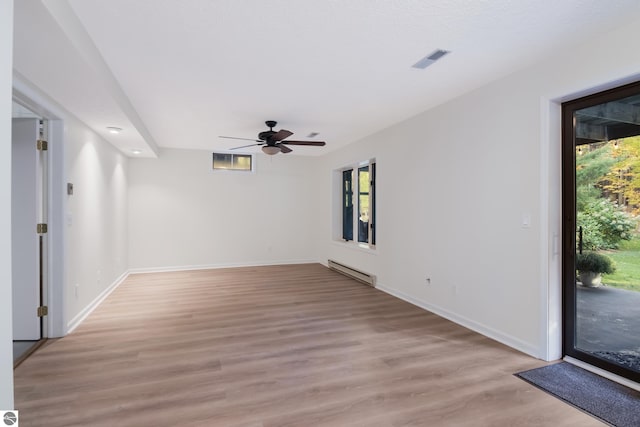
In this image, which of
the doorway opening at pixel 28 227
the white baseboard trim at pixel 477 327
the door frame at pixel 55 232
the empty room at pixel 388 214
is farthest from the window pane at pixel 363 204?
the doorway opening at pixel 28 227

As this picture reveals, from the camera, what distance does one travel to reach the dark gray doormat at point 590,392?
200 centimetres

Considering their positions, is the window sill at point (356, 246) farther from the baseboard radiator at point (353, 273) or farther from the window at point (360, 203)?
the baseboard radiator at point (353, 273)

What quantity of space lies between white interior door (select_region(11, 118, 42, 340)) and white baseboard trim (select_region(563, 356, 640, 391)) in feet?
16.5

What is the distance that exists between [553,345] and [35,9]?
4308mm

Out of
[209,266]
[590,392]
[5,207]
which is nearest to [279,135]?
[5,207]

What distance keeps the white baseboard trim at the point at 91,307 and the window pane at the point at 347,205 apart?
4.40m

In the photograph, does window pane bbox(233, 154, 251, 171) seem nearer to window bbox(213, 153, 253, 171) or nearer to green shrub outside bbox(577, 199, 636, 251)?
window bbox(213, 153, 253, 171)

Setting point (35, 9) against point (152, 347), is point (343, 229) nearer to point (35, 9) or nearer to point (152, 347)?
point (152, 347)

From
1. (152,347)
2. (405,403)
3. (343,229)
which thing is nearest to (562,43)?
(405,403)

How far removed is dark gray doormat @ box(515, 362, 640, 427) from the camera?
6.57 ft

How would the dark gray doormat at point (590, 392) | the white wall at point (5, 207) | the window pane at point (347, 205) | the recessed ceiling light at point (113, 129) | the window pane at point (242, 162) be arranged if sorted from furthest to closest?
the window pane at point (242, 162) < the window pane at point (347, 205) < the recessed ceiling light at point (113, 129) < the dark gray doormat at point (590, 392) < the white wall at point (5, 207)

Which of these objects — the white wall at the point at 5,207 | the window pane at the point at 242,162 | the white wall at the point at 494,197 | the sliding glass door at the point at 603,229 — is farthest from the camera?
the window pane at the point at 242,162

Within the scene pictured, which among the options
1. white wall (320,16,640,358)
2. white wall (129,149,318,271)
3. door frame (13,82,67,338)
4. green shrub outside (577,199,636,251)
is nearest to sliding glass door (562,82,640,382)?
green shrub outside (577,199,636,251)

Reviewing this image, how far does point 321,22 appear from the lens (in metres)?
2.22
